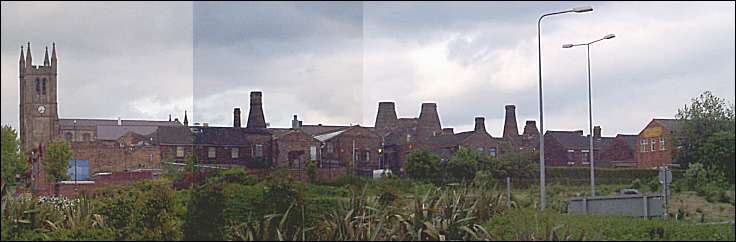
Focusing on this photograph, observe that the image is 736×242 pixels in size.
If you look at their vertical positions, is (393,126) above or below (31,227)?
above

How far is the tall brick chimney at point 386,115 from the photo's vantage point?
2083 centimetres

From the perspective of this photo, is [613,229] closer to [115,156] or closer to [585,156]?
[585,156]

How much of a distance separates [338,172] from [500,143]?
14.0 m

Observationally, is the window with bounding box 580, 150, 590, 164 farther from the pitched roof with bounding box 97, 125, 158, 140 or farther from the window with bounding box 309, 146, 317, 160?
the pitched roof with bounding box 97, 125, 158, 140

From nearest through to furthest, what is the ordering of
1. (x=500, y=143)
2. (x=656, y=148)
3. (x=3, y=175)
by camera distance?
(x=3, y=175)
(x=656, y=148)
(x=500, y=143)

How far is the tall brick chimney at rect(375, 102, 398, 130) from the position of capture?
820 inches

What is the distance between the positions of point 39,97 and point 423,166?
8155 mm

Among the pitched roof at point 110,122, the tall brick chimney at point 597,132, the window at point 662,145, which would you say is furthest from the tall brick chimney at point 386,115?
the window at point 662,145

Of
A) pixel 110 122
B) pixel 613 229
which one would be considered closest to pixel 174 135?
pixel 110 122

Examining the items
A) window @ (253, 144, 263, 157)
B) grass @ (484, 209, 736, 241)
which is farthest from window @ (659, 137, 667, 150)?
window @ (253, 144, 263, 157)

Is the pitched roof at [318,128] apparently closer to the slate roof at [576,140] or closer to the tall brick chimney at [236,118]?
the tall brick chimney at [236,118]

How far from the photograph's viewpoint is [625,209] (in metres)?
12.1

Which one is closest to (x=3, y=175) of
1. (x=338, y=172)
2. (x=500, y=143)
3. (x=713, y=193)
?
(x=338, y=172)

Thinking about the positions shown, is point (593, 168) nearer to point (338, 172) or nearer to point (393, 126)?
point (393, 126)
